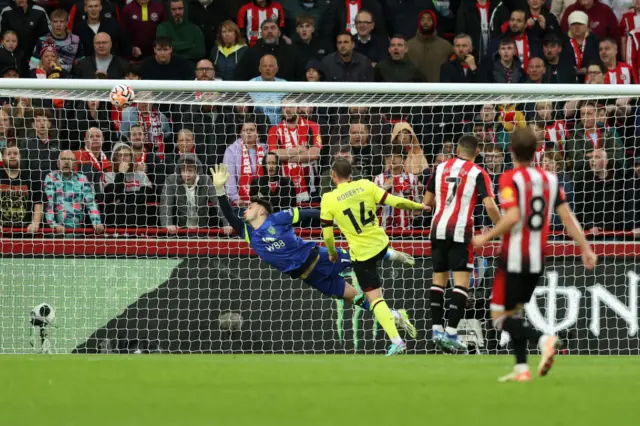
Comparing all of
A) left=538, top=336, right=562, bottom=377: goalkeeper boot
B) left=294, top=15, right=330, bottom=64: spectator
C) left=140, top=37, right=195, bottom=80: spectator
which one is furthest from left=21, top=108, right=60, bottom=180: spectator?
left=538, top=336, right=562, bottom=377: goalkeeper boot

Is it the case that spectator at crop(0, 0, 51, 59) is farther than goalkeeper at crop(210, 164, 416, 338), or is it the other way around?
spectator at crop(0, 0, 51, 59)

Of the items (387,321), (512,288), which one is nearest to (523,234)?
(512,288)

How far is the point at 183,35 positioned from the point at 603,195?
601 centimetres

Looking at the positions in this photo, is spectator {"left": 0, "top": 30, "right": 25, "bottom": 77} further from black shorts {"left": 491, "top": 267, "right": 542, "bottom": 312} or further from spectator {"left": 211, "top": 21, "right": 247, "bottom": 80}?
black shorts {"left": 491, "top": 267, "right": 542, "bottom": 312}

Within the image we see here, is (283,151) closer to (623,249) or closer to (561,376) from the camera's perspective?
(623,249)

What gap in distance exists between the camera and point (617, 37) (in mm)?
16125

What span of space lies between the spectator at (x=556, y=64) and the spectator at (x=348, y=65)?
2.26 meters

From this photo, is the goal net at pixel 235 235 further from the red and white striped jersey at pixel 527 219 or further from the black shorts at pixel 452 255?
the red and white striped jersey at pixel 527 219

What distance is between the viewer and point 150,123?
534 inches

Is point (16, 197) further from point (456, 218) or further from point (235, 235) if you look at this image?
point (456, 218)

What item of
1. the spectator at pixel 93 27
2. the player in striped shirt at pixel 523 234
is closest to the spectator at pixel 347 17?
the spectator at pixel 93 27

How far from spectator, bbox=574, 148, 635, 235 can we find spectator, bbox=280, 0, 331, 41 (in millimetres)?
4609

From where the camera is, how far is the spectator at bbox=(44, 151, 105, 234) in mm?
12750

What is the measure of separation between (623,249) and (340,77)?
434 centimetres
